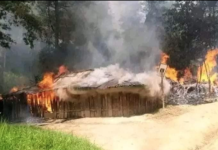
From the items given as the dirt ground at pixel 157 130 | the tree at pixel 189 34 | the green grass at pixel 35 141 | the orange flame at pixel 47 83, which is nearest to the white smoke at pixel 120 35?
the tree at pixel 189 34

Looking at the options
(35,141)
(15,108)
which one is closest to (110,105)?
(15,108)

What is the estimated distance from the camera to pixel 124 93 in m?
17.7

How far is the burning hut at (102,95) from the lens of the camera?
1770 cm

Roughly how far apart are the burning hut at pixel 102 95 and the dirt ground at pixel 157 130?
91 cm

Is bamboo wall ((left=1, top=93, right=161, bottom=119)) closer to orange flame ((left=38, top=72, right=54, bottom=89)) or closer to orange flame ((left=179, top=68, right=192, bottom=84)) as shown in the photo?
orange flame ((left=38, top=72, right=54, bottom=89))

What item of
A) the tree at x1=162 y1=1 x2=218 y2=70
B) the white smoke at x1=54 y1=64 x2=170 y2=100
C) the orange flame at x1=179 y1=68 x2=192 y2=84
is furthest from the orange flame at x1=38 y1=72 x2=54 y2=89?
the tree at x1=162 y1=1 x2=218 y2=70

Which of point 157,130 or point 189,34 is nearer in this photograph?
point 157,130

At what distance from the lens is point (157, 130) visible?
13.2m

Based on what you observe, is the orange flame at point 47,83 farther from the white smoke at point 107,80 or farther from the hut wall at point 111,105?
the hut wall at point 111,105

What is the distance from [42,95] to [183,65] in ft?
48.2

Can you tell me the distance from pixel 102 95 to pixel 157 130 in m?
5.43

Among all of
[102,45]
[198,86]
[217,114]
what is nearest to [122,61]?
[102,45]

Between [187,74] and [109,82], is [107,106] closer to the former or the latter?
[109,82]

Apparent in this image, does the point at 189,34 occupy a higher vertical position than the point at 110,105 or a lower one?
higher
